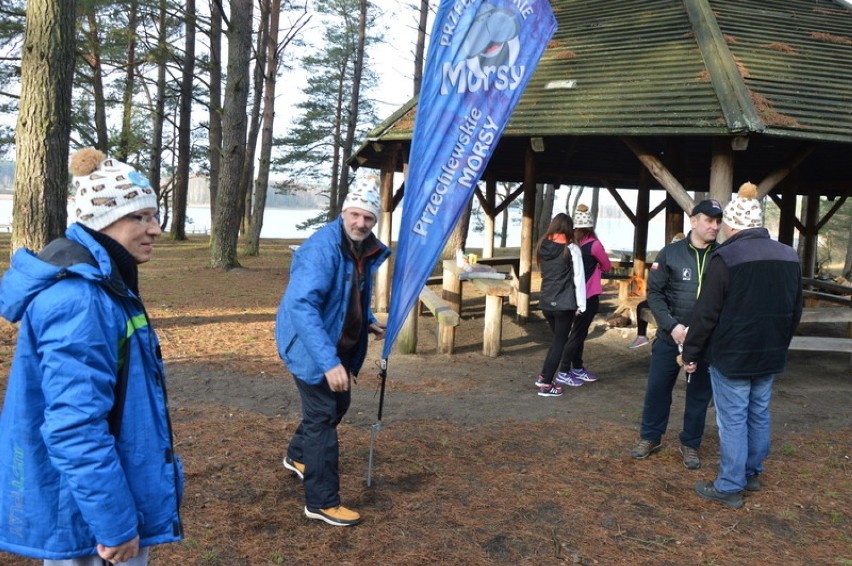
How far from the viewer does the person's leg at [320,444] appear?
3.71 meters

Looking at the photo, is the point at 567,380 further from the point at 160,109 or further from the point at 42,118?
the point at 160,109

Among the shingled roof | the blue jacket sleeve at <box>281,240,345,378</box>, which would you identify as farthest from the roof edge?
the blue jacket sleeve at <box>281,240,345,378</box>

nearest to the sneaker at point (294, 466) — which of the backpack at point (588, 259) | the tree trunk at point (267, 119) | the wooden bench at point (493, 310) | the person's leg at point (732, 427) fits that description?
the person's leg at point (732, 427)

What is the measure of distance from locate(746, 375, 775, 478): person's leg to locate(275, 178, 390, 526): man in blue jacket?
98.3 inches

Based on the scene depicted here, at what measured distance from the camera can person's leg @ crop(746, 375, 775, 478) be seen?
430cm

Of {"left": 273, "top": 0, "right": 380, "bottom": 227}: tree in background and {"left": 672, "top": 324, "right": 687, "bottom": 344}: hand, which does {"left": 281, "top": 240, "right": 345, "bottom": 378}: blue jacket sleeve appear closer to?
{"left": 672, "top": 324, "right": 687, "bottom": 344}: hand

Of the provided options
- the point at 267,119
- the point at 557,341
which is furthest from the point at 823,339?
the point at 267,119

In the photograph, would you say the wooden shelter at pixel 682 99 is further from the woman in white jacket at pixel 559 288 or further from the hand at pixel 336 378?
the hand at pixel 336 378

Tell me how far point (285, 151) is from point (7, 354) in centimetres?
2976

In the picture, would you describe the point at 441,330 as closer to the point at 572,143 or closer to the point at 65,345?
the point at 572,143

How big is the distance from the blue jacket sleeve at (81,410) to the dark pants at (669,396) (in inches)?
157

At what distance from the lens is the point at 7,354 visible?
288 inches

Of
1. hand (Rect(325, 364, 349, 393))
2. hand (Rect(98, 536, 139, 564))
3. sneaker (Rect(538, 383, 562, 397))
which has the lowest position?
sneaker (Rect(538, 383, 562, 397))

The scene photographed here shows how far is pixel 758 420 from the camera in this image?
4363 millimetres
